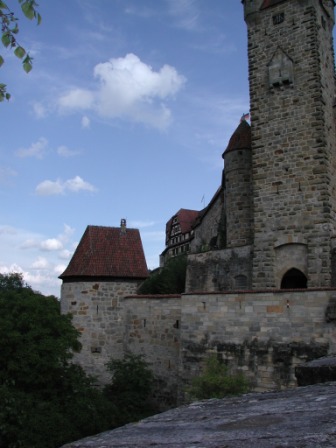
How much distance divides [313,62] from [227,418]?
20.5 m

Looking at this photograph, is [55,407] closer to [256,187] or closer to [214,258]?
[214,258]

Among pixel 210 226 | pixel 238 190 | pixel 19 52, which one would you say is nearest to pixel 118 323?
pixel 238 190

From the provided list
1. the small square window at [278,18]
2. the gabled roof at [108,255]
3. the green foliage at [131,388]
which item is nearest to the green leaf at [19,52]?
the green foliage at [131,388]

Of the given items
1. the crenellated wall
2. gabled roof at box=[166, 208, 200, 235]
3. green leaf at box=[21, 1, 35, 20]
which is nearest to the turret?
the crenellated wall

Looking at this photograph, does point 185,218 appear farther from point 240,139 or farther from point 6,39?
point 6,39

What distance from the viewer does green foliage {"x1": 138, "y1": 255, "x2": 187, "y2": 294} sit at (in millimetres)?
27391

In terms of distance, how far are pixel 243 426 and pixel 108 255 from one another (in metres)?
20.1

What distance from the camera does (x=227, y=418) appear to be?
276 centimetres

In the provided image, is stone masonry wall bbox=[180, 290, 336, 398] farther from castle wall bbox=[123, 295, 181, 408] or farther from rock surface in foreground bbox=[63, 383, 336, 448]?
rock surface in foreground bbox=[63, 383, 336, 448]

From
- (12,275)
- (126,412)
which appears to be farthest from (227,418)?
(12,275)

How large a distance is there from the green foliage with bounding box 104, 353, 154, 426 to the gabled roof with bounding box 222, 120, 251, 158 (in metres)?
12.1

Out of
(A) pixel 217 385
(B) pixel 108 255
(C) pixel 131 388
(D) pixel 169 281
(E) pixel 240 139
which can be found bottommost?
(C) pixel 131 388

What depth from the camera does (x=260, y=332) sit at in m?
14.8

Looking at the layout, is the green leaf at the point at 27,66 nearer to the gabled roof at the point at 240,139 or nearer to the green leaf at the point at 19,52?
the green leaf at the point at 19,52
